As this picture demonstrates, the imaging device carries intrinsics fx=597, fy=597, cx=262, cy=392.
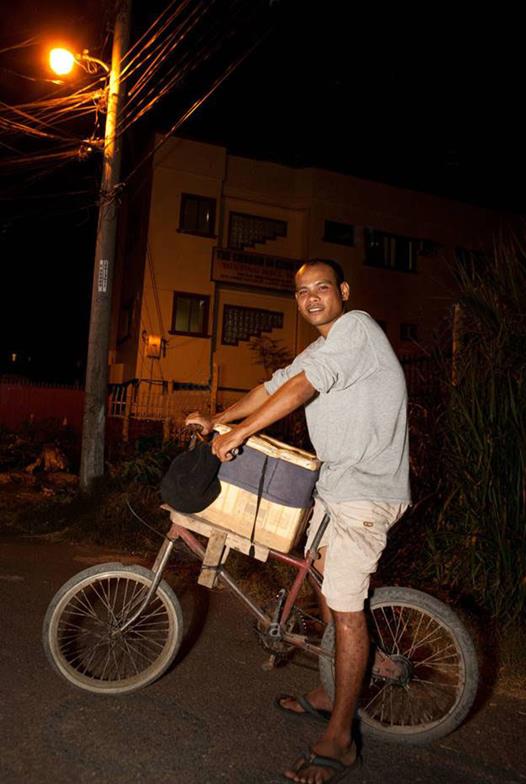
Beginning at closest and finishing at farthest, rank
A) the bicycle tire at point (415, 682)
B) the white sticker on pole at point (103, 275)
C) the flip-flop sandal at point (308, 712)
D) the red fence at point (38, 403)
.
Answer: the bicycle tire at point (415, 682) → the flip-flop sandal at point (308, 712) → the white sticker on pole at point (103, 275) → the red fence at point (38, 403)

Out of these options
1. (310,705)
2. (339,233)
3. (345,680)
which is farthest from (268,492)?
(339,233)

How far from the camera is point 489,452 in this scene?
4.26 metres

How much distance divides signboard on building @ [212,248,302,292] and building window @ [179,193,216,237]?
0.91m

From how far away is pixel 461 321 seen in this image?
4965 mm

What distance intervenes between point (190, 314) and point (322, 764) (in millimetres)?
18481

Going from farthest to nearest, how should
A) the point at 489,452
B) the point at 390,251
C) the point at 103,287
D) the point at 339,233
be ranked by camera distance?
the point at 390,251 → the point at 339,233 → the point at 103,287 → the point at 489,452

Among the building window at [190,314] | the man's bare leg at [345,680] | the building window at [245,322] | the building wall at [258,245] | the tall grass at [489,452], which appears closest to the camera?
the man's bare leg at [345,680]

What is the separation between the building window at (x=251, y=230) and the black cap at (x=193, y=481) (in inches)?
738

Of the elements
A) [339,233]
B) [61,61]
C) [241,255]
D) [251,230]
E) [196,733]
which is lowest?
[196,733]

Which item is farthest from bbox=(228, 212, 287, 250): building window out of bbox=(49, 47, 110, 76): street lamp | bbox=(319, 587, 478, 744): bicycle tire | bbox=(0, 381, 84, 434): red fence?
bbox=(319, 587, 478, 744): bicycle tire

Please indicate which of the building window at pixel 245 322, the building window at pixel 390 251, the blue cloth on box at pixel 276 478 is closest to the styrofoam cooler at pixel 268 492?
the blue cloth on box at pixel 276 478

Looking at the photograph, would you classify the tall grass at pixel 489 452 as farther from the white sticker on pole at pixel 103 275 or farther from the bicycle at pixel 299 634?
the white sticker on pole at pixel 103 275

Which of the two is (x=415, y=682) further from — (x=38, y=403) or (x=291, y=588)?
(x=38, y=403)

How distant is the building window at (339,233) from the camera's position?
22.2 metres
